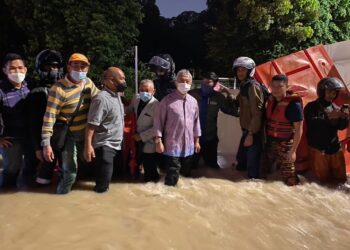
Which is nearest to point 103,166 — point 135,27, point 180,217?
point 180,217

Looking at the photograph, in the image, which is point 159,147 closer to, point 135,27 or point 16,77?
point 16,77

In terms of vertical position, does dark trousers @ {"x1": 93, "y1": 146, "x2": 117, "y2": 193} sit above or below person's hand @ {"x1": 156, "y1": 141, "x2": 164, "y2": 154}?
below

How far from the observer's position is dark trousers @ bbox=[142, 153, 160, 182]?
502 cm

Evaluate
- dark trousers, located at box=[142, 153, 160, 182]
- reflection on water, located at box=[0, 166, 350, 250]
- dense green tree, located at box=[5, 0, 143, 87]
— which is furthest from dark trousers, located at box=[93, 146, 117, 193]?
dense green tree, located at box=[5, 0, 143, 87]

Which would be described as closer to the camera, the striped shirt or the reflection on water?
the reflection on water

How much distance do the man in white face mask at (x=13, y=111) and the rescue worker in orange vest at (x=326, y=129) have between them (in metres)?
3.35

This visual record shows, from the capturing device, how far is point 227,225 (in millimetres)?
3918

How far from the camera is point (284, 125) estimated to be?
16.1 feet

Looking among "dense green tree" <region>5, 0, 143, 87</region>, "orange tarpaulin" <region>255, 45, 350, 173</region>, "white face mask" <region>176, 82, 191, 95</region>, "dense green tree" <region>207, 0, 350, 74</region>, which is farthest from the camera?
"dense green tree" <region>5, 0, 143, 87</region>

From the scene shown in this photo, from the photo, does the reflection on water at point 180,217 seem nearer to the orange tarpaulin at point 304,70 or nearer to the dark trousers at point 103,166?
the dark trousers at point 103,166

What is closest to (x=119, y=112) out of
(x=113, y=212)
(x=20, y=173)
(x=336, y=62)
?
(x=113, y=212)

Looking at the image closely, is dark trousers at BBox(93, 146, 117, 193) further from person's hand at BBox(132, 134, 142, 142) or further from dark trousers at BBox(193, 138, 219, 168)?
dark trousers at BBox(193, 138, 219, 168)

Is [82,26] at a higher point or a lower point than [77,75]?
higher

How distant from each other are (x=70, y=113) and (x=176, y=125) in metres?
1.21
